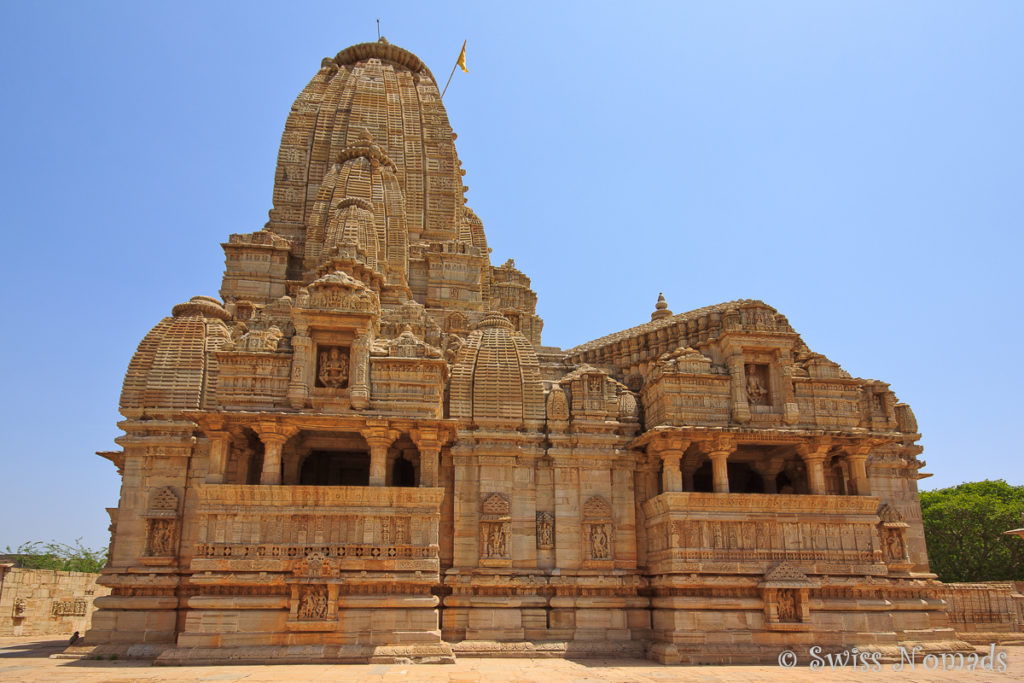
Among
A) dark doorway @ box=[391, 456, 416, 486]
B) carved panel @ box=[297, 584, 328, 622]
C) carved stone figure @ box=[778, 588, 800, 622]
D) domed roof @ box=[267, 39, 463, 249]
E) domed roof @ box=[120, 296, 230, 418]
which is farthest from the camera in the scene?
domed roof @ box=[267, 39, 463, 249]

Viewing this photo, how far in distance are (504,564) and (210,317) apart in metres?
12.5

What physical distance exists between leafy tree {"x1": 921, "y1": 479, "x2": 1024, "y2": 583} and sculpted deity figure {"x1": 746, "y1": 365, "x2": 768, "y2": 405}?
28.2 meters

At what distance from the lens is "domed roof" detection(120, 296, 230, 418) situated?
75.5 feet

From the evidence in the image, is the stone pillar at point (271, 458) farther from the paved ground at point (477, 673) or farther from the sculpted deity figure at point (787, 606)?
the sculpted deity figure at point (787, 606)

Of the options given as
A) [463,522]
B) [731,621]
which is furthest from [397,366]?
[731,621]

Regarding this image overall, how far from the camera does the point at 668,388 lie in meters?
22.8

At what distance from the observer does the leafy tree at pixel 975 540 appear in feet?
138

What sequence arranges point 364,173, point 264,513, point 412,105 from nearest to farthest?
point 264,513
point 364,173
point 412,105

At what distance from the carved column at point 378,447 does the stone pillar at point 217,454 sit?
3.78 metres

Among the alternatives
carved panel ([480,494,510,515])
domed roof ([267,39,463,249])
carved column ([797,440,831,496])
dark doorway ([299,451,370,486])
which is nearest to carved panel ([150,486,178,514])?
dark doorway ([299,451,370,486])

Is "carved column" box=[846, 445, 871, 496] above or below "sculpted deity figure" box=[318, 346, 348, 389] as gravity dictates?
below

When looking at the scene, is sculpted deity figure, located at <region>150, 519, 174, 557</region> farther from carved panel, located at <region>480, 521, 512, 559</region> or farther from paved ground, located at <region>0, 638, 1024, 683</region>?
carved panel, located at <region>480, 521, 512, 559</region>

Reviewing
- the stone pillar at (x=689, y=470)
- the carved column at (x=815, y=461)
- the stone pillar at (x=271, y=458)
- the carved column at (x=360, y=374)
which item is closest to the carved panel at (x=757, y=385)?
the carved column at (x=815, y=461)

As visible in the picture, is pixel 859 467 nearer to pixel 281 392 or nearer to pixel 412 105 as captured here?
pixel 281 392
